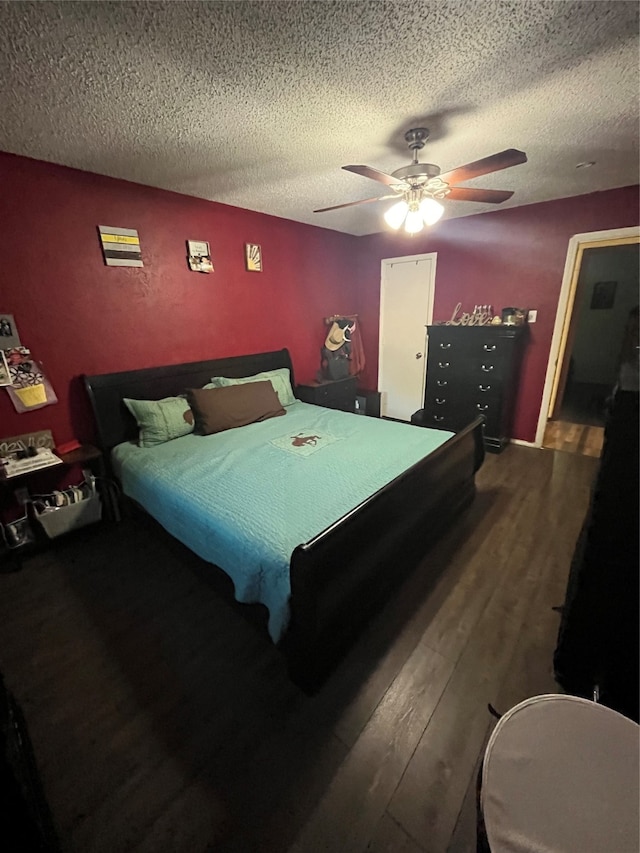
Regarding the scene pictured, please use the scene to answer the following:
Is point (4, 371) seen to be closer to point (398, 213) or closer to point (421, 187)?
point (398, 213)

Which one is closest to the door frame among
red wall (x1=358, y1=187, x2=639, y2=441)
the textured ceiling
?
red wall (x1=358, y1=187, x2=639, y2=441)

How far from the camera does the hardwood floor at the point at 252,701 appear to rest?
111cm

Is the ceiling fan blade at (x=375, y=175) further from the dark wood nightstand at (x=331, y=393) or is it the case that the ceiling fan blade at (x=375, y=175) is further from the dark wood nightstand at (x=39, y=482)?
the dark wood nightstand at (x=39, y=482)

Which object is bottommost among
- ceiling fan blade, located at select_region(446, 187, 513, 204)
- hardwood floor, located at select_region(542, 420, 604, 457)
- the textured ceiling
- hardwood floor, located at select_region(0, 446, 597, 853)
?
hardwood floor, located at select_region(0, 446, 597, 853)

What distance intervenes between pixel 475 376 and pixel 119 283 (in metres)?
3.40

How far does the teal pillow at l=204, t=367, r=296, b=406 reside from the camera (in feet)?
10.6

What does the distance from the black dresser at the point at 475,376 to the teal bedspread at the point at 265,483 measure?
141 centimetres

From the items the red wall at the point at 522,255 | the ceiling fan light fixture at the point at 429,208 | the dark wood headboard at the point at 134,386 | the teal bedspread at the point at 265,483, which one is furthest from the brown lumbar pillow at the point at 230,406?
the red wall at the point at 522,255

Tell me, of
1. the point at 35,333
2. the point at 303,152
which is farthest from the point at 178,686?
the point at 303,152

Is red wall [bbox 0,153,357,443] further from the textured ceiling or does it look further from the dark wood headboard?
the textured ceiling

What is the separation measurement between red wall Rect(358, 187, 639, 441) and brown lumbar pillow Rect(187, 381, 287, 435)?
8.05 feet

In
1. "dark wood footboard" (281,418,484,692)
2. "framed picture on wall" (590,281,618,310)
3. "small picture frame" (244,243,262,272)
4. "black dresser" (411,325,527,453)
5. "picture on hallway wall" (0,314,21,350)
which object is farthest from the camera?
"framed picture on wall" (590,281,618,310)

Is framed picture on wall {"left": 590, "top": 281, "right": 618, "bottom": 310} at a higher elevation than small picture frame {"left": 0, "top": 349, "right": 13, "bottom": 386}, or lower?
higher

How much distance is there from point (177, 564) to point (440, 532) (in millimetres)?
1742
